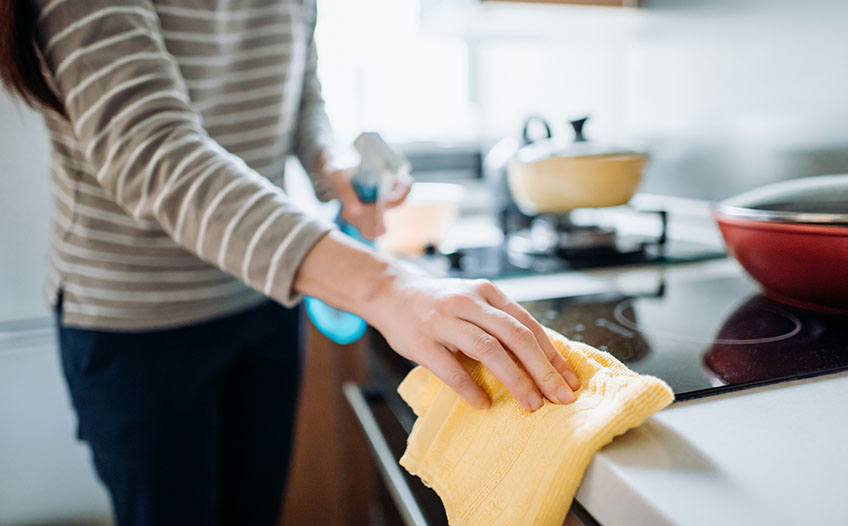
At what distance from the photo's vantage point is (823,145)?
0.82 metres

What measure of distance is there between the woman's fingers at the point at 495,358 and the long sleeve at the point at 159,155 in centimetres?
14

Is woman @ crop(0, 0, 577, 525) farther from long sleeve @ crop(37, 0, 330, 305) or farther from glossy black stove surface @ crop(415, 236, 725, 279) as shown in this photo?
glossy black stove surface @ crop(415, 236, 725, 279)

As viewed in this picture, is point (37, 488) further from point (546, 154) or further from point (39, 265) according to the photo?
point (546, 154)

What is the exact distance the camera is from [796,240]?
1.84ft

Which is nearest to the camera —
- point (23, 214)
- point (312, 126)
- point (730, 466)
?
point (730, 466)

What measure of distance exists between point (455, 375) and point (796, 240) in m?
0.39

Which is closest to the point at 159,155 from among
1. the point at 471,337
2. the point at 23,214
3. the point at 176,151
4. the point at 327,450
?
the point at 176,151

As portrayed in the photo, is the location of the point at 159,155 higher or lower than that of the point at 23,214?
higher

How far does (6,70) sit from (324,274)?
0.36m

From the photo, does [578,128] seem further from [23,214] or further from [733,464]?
[23,214]

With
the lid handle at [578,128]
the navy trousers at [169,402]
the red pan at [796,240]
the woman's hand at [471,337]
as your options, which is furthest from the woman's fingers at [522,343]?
the lid handle at [578,128]

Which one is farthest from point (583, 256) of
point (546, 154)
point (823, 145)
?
point (823, 145)

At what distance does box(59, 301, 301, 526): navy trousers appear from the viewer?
666 millimetres

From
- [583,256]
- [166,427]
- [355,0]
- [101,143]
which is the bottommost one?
[166,427]
